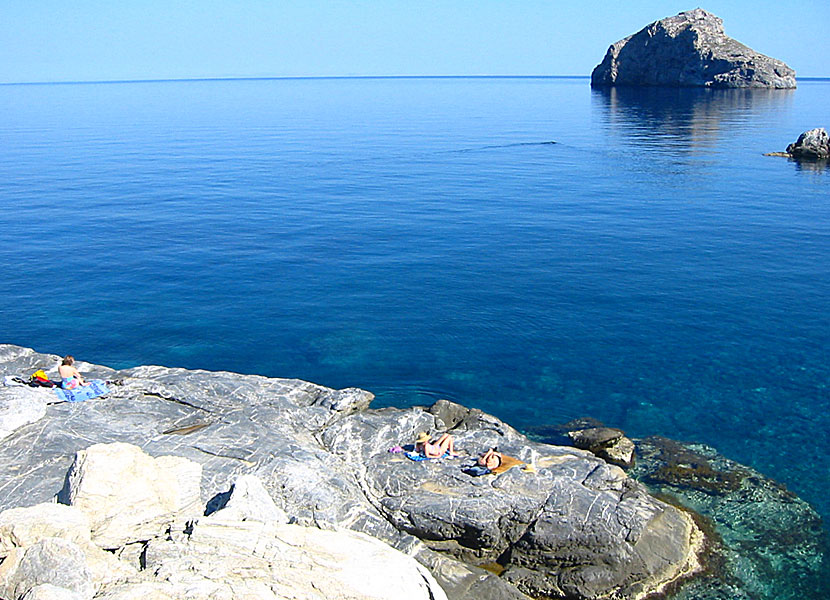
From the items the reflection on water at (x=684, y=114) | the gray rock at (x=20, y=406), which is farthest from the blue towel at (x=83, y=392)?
the reflection on water at (x=684, y=114)

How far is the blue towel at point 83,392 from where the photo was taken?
90.3ft

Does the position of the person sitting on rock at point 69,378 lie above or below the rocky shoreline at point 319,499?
above

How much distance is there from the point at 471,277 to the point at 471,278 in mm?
202

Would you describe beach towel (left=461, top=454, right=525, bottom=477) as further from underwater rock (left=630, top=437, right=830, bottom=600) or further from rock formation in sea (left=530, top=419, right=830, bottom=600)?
underwater rock (left=630, top=437, right=830, bottom=600)

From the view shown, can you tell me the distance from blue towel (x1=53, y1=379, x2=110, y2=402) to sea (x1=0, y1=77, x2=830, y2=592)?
24.6 feet

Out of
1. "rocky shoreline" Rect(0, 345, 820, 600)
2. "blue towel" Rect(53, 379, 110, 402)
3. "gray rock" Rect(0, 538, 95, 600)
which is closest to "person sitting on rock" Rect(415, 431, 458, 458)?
"rocky shoreline" Rect(0, 345, 820, 600)

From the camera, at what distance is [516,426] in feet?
99.5

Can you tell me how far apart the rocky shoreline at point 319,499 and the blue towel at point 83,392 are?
578 mm

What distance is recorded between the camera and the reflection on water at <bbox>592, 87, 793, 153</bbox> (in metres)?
106

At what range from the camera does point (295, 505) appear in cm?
2166

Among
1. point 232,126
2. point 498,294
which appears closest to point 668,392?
point 498,294

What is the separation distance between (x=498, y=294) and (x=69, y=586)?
33179 mm

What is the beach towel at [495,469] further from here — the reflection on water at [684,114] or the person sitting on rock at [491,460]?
the reflection on water at [684,114]

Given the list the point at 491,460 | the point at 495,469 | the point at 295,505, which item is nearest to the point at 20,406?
the point at 295,505
